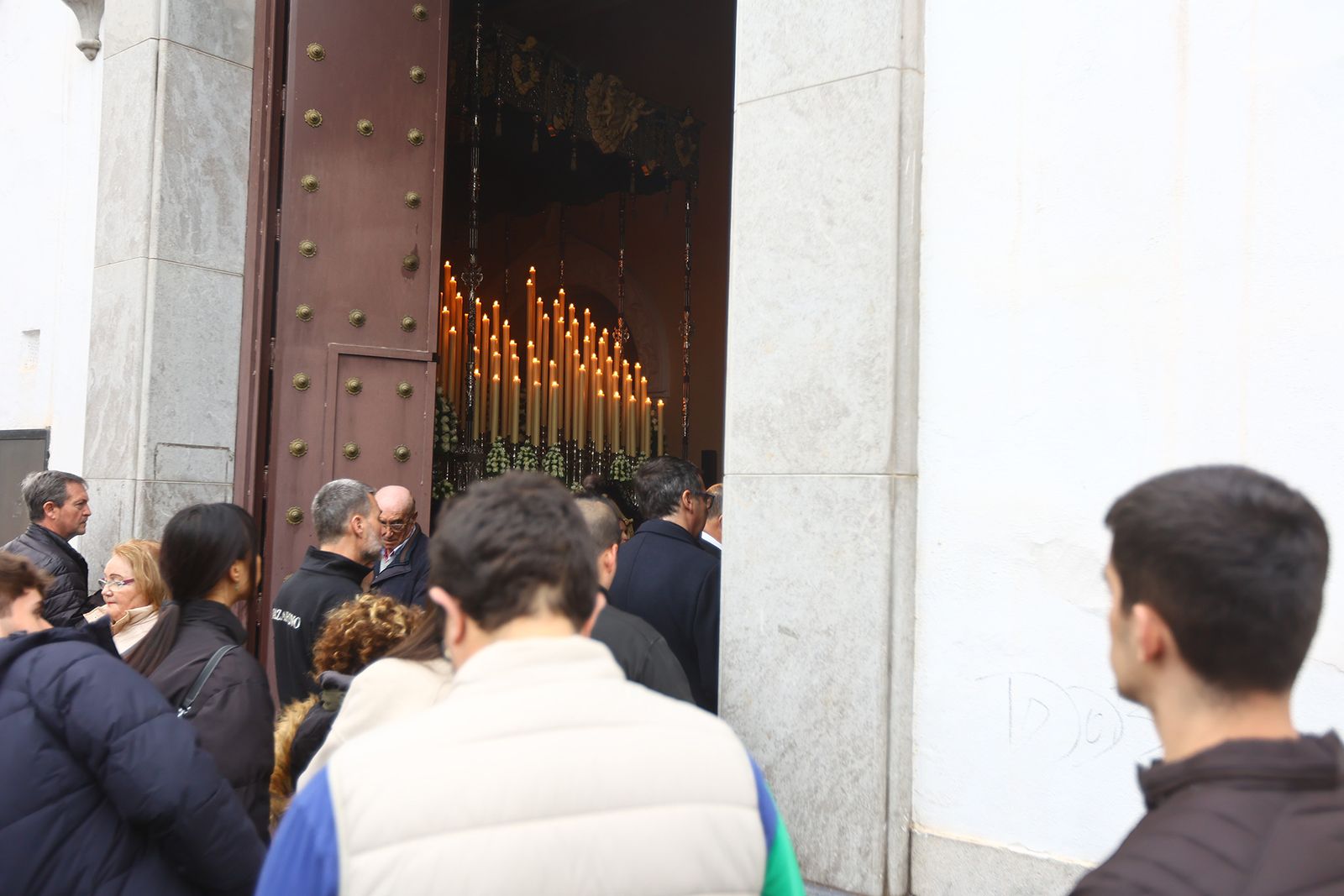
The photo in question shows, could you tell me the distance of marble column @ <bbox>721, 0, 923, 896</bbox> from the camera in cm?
354

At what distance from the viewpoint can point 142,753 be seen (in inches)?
89.7

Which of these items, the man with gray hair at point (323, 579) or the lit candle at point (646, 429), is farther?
the lit candle at point (646, 429)

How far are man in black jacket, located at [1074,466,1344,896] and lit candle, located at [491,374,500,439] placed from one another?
7384 mm

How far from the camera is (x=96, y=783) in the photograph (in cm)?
235

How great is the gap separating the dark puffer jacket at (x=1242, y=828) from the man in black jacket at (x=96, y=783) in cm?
174

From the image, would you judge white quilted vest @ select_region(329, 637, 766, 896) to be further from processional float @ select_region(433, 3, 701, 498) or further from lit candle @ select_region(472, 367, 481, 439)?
lit candle @ select_region(472, 367, 481, 439)

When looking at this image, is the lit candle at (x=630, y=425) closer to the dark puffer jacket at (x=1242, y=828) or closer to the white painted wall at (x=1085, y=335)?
the white painted wall at (x=1085, y=335)

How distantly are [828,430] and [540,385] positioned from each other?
5754mm

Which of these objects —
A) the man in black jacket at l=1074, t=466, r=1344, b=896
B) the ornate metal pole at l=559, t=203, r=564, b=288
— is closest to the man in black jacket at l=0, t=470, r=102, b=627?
the man in black jacket at l=1074, t=466, r=1344, b=896

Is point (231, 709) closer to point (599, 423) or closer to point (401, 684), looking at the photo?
point (401, 684)

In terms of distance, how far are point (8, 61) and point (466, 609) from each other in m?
7.20

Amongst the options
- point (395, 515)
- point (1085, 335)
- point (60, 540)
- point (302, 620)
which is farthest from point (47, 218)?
point (1085, 335)

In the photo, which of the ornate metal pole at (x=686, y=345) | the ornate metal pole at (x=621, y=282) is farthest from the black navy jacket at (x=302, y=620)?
the ornate metal pole at (x=621, y=282)

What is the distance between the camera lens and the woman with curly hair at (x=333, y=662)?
2.91 metres
